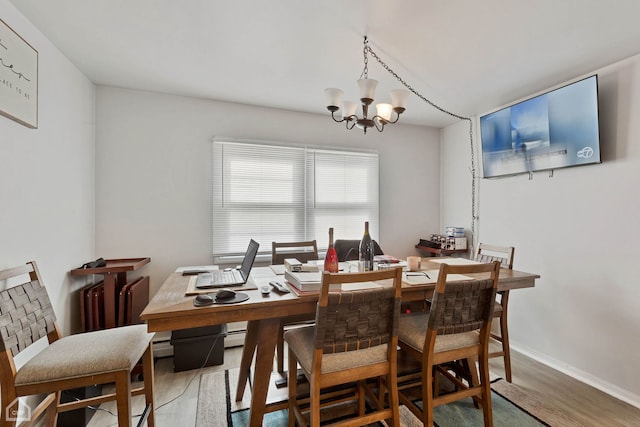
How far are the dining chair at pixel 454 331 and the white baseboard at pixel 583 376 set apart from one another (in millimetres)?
1346

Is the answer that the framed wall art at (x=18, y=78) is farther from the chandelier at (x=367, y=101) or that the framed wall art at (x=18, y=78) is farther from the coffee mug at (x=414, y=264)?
the coffee mug at (x=414, y=264)

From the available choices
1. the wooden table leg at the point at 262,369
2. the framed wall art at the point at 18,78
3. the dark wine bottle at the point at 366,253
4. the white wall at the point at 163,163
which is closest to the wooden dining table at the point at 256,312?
the wooden table leg at the point at 262,369

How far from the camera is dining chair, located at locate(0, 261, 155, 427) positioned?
1230 millimetres

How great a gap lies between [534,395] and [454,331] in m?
1.26

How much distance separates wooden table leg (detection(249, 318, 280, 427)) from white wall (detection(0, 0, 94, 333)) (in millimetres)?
1444

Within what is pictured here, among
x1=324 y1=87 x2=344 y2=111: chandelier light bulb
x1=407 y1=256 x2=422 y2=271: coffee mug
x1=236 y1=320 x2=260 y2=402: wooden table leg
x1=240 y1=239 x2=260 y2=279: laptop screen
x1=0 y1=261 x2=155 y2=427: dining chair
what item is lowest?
x1=236 y1=320 x2=260 y2=402: wooden table leg

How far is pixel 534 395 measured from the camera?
2.12 meters

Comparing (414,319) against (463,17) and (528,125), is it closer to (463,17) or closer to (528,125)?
Result: (463,17)

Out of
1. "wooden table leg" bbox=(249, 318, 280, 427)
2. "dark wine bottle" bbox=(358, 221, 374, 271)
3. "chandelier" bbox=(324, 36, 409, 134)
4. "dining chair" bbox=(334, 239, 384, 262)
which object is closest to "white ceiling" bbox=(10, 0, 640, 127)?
"chandelier" bbox=(324, 36, 409, 134)

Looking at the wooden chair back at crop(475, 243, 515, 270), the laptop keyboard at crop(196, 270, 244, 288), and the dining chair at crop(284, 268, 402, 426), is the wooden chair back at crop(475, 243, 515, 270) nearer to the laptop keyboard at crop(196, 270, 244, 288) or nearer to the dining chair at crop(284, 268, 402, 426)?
the dining chair at crop(284, 268, 402, 426)

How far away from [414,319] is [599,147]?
1953mm

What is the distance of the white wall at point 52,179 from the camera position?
1.64m

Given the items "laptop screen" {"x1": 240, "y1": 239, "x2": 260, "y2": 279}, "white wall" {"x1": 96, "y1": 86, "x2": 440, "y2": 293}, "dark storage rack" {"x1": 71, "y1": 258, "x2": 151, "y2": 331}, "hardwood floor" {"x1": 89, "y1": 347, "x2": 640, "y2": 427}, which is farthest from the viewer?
"white wall" {"x1": 96, "y1": 86, "x2": 440, "y2": 293}

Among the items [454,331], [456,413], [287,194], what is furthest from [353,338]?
[287,194]
